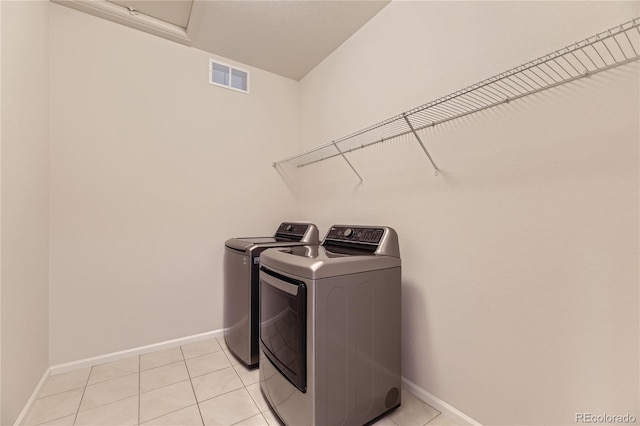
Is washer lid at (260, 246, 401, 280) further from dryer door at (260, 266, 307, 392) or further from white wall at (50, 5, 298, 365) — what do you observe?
white wall at (50, 5, 298, 365)

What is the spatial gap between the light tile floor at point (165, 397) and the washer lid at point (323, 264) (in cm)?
82

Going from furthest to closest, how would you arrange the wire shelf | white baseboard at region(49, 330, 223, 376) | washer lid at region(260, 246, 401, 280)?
white baseboard at region(49, 330, 223, 376), washer lid at region(260, 246, 401, 280), the wire shelf

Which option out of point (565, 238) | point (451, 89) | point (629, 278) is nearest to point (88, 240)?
point (451, 89)

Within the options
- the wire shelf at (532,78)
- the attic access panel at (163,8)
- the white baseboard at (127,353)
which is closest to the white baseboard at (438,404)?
the wire shelf at (532,78)

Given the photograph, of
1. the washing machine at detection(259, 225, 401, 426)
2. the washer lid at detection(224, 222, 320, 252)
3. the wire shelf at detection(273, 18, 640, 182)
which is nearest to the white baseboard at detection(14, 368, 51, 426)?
the washing machine at detection(259, 225, 401, 426)

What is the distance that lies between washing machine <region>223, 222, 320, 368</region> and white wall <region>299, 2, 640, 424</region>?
93cm

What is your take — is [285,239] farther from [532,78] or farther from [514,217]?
[532,78]

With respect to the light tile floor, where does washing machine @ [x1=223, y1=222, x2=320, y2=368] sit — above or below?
above

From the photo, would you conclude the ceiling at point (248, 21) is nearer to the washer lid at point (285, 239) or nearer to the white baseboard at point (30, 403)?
the washer lid at point (285, 239)

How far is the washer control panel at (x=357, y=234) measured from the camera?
62.6 inches

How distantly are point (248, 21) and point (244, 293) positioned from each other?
2066 millimetres

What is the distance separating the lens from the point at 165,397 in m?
1.57

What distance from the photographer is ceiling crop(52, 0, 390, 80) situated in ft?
6.15

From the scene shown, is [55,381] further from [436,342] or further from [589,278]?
[589,278]
